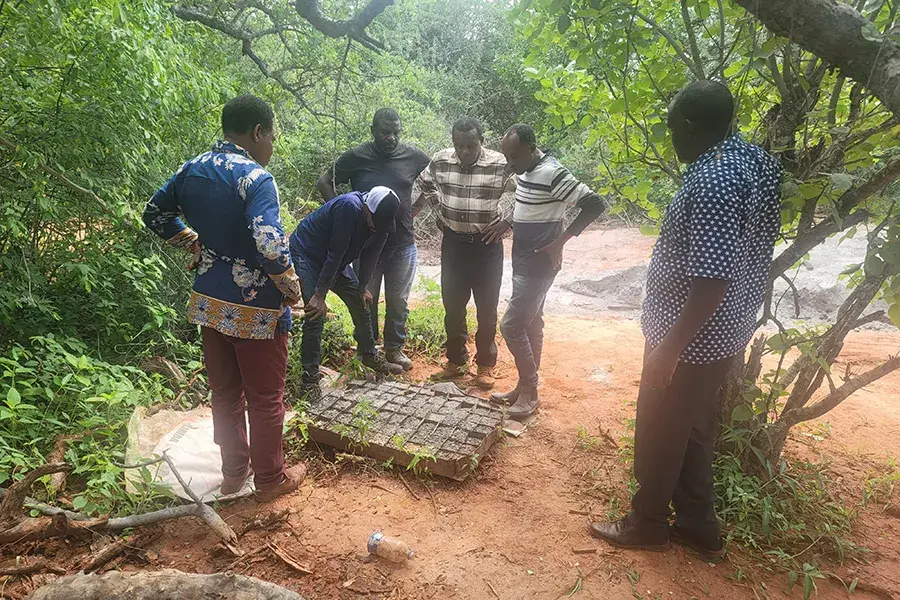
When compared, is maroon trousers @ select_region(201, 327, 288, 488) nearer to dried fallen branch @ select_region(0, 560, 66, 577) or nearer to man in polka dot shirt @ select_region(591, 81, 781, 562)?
dried fallen branch @ select_region(0, 560, 66, 577)

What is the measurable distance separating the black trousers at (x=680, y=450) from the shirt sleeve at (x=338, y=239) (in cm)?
210

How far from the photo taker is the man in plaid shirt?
383 centimetres

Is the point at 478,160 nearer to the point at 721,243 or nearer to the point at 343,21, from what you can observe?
the point at 721,243

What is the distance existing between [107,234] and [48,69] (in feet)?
3.68

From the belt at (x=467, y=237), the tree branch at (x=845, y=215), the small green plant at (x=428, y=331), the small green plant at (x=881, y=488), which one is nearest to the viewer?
the tree branch at (x=845, y=215)

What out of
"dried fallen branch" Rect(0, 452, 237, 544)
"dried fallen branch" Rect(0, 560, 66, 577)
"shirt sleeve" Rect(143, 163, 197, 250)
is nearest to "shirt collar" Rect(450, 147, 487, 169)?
"shirt sleeve" Rect(143, 163, 197, 250)

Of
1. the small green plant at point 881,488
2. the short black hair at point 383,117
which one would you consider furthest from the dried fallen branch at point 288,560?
the short black hair at point 383,117

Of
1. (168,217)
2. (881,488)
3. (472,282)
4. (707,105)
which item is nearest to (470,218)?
(472,282)

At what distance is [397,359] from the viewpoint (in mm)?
4559

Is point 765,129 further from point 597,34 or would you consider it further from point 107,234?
point 107,234

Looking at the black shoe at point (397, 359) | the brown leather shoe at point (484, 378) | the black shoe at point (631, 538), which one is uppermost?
the black shoe at point (631, 538)

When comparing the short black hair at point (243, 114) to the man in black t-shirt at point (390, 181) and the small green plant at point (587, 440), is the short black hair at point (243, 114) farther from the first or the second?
the small green plant at point (587, 440)

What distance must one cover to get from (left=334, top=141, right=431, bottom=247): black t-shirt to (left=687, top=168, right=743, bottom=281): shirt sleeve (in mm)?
2815

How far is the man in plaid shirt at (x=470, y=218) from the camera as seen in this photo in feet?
12.6
